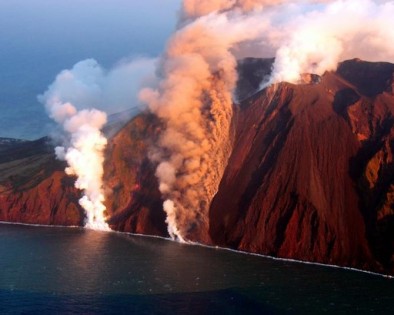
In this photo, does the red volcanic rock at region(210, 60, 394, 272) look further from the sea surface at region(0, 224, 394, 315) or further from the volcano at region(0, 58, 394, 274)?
the sea surface at region(0, 224, 394, 315)

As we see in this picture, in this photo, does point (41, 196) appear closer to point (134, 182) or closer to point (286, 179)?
point (134, 182)

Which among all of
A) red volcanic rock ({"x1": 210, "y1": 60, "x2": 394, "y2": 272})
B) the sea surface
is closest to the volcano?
red volcanic rock ({"x1": 210, "y1": 60, "x2": 394, "y2": 272})

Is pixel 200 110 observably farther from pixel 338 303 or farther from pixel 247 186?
pixel 338 303

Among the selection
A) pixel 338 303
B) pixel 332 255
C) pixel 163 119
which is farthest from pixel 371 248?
pixel 163 119

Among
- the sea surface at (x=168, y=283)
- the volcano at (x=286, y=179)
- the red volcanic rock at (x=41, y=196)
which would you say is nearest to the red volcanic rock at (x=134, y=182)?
the volcano at (x=286, y=179)

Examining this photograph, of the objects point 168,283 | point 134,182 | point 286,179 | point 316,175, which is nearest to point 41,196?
point 134,182

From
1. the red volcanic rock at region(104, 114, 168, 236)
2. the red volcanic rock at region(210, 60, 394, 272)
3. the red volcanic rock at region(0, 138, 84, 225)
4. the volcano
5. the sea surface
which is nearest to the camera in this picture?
the sea surface
